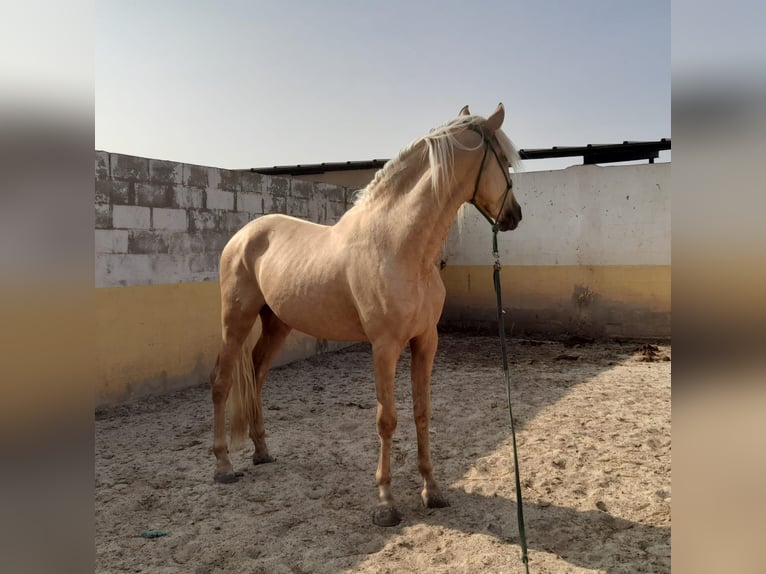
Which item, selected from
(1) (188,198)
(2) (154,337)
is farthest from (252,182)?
(2) (154,337)

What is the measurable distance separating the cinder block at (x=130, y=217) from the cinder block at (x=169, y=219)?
0.24ft

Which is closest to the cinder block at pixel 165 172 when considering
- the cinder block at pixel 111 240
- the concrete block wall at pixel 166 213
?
the concrete block wall at pixel 166 213

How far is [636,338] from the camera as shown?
6723mm

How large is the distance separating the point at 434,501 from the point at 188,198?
3.38m

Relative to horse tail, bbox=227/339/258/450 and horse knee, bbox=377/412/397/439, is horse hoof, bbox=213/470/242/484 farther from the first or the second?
horse knee, bbox=377/412/397/439

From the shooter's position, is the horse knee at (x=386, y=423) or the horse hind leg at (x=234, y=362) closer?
the horse knee at (x=386, y=423)

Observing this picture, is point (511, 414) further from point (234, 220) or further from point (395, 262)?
point (234, 220)

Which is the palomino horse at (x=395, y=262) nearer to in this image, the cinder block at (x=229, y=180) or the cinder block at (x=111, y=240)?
the cinder block at (x=111, y=240)

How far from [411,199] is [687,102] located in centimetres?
178

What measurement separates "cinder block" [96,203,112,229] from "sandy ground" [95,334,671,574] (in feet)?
4.63

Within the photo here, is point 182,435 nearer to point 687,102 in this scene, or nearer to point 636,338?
point 687,102

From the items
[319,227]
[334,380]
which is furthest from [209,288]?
[319,227]

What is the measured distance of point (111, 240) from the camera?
3.88 meters

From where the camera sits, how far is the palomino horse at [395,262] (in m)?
2.20
